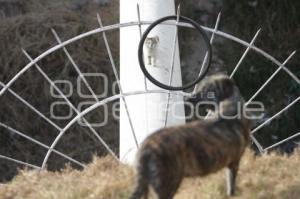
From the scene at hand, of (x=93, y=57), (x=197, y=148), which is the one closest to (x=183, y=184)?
(x=197, y=148)

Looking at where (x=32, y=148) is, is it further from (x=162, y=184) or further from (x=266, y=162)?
(x=162, y=184)

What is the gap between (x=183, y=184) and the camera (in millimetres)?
4375

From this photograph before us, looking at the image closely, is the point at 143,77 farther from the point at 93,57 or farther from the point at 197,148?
the point at 93,57

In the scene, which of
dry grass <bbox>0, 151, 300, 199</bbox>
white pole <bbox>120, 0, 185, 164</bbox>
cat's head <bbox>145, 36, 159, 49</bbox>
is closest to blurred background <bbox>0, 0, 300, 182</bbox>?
white pole <bbox>120, 0, 185, 164</bbox>

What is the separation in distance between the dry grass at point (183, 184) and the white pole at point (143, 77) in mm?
629

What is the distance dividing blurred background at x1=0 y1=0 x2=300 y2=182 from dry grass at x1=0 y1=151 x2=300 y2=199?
3984 millimetres

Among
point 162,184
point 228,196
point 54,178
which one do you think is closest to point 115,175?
point 54,178

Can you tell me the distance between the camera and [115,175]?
4512mm

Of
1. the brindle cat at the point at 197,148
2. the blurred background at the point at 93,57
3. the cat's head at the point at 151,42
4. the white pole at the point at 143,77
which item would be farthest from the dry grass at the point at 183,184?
the blurred background at the point at 93,57

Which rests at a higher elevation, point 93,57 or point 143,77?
point 143,77

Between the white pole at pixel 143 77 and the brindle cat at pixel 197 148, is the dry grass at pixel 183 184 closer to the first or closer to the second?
the brindle cat at pixel 197 148

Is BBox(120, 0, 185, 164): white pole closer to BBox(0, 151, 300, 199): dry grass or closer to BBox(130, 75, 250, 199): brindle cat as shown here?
BBox(0, 151, 300, 199): dry grass

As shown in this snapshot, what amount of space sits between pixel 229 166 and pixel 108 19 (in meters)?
5.80

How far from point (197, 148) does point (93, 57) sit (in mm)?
5942
